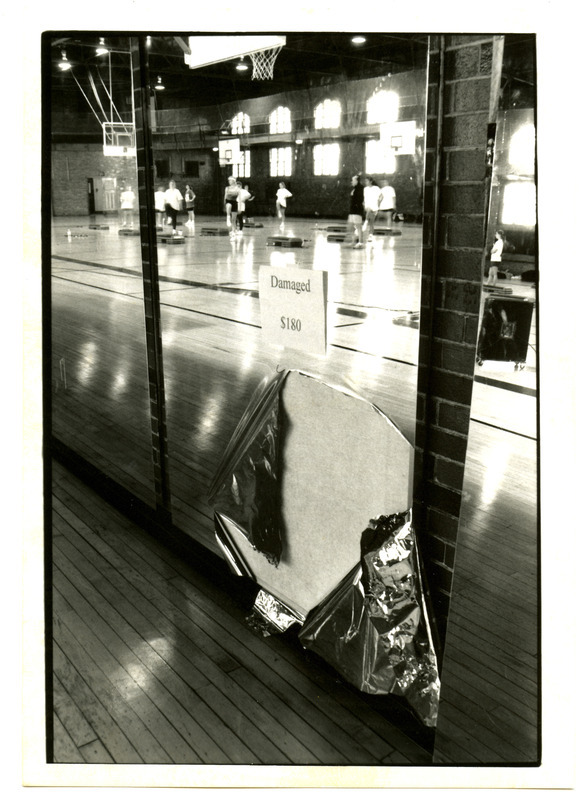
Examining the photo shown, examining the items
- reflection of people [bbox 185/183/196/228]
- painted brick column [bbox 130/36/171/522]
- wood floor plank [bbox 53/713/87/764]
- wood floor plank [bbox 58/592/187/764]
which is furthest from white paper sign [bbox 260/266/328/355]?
wood floor plank [bbox 53/713/87/764]

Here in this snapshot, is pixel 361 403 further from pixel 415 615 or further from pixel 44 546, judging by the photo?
pixel 44 546

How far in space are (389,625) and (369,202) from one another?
46.2 inches

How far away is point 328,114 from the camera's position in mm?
2059

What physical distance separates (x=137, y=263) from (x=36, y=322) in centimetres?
1084

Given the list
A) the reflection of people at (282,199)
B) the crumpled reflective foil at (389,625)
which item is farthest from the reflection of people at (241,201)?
the crumpled reflective foil at (389,625)

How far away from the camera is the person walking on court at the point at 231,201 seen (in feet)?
8.08

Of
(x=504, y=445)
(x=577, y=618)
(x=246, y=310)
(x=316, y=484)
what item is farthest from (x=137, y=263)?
(x=577, y=618)

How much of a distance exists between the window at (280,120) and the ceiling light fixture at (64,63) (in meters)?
0.65

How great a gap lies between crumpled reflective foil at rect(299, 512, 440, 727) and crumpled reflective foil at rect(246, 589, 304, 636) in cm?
30

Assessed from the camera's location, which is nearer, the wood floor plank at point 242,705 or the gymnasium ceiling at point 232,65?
the gymnasium ceiling at point 232,65

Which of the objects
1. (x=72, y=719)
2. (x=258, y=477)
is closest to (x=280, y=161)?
(x=258, y=477)

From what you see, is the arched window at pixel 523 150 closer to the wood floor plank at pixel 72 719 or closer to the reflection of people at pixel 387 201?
the reflection of people at pixel 387 201

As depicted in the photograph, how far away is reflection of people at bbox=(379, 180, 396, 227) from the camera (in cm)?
185
